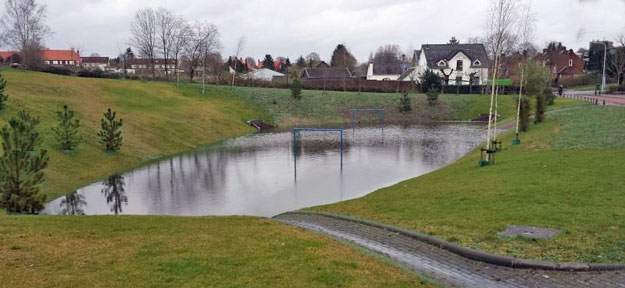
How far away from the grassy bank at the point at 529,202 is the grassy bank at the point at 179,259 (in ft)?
11.8

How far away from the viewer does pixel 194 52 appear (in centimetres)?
7894

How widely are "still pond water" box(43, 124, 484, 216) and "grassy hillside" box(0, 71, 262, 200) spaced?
86.4 inches

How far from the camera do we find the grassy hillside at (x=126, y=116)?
27.3m

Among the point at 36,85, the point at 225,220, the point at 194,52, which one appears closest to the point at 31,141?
the point at 225,220

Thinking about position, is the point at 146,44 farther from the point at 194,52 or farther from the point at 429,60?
the point at 429,60

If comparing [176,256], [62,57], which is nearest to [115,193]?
[176,256]

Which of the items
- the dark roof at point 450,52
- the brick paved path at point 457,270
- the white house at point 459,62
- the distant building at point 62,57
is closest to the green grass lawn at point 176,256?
the brick paved path at point 457,270

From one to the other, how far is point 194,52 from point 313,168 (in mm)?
58263

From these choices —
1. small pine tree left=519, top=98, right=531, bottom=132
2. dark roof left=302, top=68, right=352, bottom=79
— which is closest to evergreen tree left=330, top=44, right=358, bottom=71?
dark roof left=302, top=68, right=352, bottom=79

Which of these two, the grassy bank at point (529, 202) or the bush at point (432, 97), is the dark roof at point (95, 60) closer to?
the bush at point (432, 97)

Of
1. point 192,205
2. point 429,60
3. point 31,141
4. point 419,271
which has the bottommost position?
point 192,205

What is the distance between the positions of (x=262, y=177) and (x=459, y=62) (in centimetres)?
7236

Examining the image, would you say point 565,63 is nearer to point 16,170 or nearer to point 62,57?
point 16,170

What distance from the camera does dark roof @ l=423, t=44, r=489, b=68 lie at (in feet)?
287
